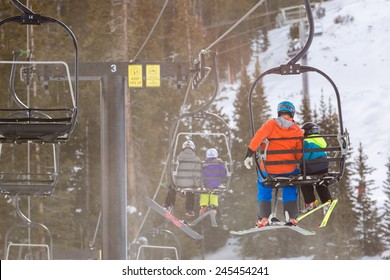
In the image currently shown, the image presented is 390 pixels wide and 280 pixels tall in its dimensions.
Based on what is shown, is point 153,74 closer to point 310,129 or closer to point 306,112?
point 310,129

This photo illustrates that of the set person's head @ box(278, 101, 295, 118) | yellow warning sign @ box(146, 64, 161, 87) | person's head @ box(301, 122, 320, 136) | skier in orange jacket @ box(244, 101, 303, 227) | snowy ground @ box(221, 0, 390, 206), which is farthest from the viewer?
snowy ground @ box(221, 0, 390, 206)

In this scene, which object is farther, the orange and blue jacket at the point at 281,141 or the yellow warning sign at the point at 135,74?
the yellow warning sign at the point at 135,74

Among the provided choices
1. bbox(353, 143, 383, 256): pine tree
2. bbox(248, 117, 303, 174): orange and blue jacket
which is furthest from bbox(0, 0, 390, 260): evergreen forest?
bbox(248, 117, 303, 174): orange and blue jacket

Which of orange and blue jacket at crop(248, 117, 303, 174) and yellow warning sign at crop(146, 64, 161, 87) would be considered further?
yellow warning sign at crop(146, 64, 161, 87)

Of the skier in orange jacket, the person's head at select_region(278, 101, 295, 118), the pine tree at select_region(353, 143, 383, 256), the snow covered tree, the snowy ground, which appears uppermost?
the snowy ground

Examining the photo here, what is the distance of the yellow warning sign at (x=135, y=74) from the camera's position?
8633mm

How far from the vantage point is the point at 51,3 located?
18906mm

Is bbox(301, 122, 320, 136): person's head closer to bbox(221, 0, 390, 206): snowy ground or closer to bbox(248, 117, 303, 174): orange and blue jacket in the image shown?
bbox(248, 117, 303, 174): orange and blue jacket

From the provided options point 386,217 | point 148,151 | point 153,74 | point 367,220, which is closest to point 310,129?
point 153,74

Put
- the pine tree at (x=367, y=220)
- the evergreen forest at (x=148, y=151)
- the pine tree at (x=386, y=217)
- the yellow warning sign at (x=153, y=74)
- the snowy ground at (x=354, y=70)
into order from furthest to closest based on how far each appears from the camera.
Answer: the snowy ground at (x=354, y=70)
the pine tree at (x=367, y=220)
the pine tree at (x=386, y=217)
the evergreen forest at (x=148, y=151)
the yellow warning sign at (x=153, y=74)

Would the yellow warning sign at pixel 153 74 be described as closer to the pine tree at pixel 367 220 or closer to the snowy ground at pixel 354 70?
the pine tree at pixel 367 220

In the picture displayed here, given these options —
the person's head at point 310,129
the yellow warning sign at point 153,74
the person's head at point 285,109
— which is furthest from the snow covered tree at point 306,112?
the person's head at point 285,109

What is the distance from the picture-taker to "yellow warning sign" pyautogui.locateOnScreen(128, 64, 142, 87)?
863 cm
